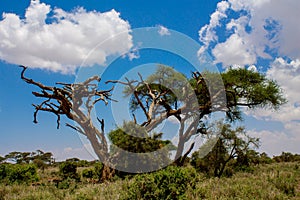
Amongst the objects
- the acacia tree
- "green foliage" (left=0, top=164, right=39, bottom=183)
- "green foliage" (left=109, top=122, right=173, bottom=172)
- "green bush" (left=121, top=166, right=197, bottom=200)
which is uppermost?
the acacia tree

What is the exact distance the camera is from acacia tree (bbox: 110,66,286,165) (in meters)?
23.5

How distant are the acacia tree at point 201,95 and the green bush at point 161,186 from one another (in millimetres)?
12671

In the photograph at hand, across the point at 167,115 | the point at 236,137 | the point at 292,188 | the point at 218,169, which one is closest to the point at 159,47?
the point at 167,115

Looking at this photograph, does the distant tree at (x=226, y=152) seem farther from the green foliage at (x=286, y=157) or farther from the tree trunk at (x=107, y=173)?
the green foliage at (x=286, y=157)

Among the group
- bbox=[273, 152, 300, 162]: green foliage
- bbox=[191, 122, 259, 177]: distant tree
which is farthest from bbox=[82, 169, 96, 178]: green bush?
bbox=[273, 152, 300, 162]: green foliage

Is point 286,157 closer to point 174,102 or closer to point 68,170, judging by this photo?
point 174,102

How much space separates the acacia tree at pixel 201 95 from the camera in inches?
925

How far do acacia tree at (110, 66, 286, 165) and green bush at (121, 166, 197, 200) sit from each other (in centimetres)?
1267

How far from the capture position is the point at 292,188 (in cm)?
1107

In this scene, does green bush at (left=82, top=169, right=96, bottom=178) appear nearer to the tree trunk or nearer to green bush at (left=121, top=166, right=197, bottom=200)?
the tree trunk

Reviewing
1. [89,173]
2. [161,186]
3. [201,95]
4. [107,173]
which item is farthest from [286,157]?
Result: [161,186]

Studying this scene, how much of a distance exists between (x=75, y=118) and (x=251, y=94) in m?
13.9

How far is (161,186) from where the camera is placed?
361 inches

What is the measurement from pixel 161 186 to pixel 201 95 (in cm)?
1624
